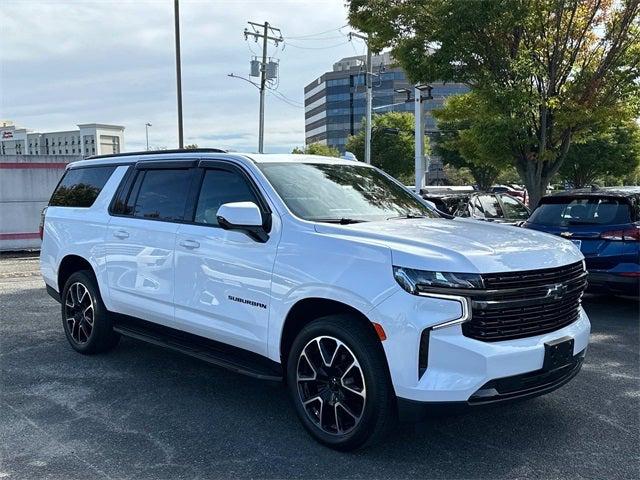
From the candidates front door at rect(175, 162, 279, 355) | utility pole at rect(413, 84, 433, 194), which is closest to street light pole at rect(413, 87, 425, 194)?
utility pole at rect(413, 84, 433, 194)

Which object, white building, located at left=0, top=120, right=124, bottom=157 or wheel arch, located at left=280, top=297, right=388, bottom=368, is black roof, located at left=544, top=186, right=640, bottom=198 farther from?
white building, located at left=0, top=120, right=124, bottom=157

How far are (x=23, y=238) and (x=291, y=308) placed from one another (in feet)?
42.3

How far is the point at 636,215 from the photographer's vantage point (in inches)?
287

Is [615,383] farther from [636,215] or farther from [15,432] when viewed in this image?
[15,432]

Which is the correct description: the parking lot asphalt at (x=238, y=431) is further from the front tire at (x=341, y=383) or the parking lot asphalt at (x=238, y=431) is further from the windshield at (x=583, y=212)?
the windshield at (x=583, y=212)

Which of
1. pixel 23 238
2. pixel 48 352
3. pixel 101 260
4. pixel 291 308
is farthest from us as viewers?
pixel 23 238

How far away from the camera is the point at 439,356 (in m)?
3.26

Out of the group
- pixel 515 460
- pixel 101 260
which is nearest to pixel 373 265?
pixel 515 460

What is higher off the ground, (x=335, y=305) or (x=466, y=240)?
(x=466, y=240)

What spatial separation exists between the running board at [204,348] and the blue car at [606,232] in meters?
4.81

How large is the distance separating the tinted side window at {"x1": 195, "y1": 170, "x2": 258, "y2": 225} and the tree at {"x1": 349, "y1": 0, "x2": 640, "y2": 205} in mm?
7806

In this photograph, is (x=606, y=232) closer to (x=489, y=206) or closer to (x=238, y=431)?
(x=238, y=431)

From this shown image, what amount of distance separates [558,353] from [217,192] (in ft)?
8.73

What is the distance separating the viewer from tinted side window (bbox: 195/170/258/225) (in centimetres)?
446
